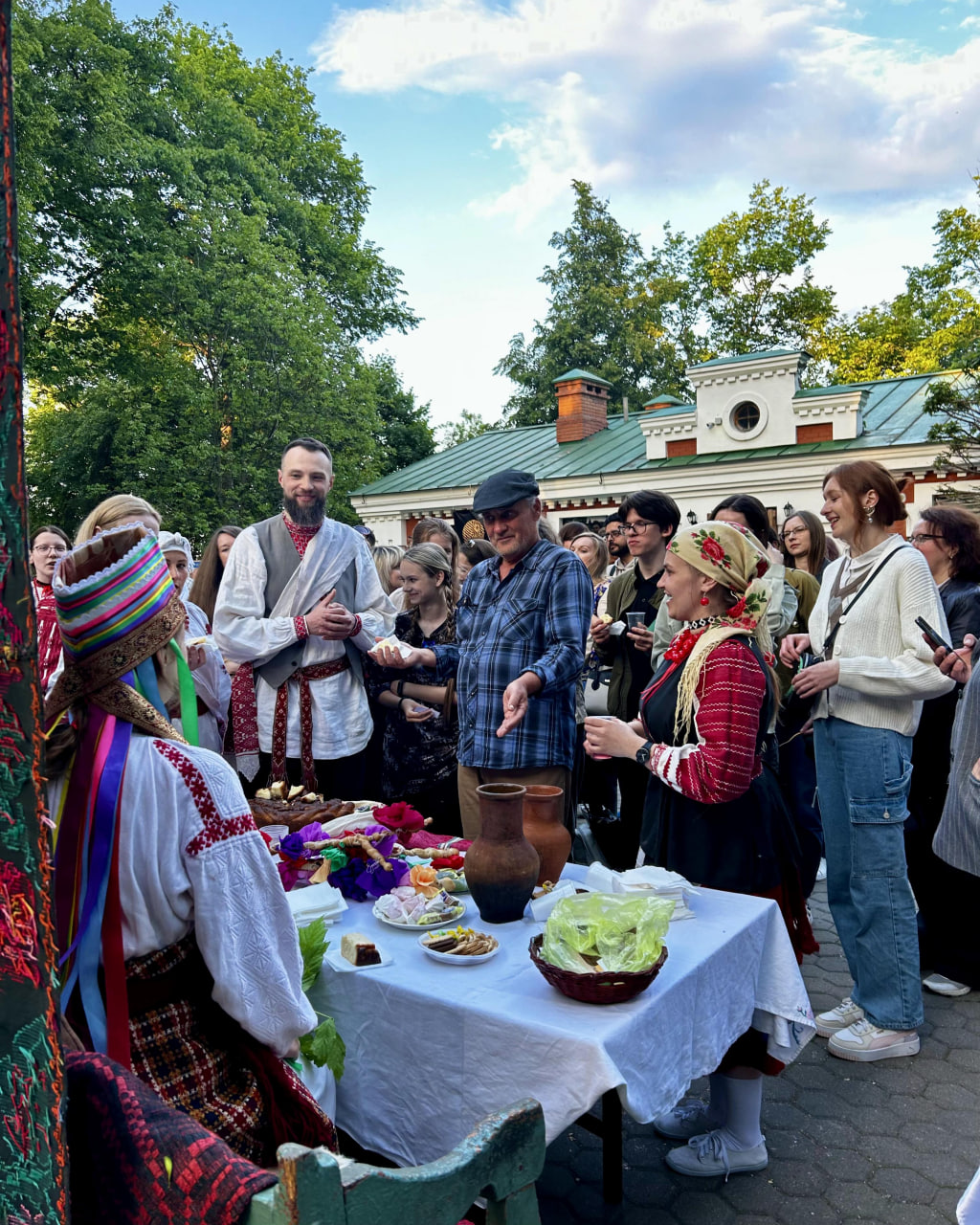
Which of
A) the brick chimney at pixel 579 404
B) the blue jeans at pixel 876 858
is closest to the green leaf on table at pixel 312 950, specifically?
the blue jeans at pixel 876 858

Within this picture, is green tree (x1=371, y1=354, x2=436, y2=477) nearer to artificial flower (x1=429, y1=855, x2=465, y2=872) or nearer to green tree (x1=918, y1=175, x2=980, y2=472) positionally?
green tree (x1=918, y1=175, x2=980, y2=472)

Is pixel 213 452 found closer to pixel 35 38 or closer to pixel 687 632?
pixel 35 38

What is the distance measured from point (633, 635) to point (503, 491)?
1.17 meters

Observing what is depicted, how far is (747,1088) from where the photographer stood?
2.59m

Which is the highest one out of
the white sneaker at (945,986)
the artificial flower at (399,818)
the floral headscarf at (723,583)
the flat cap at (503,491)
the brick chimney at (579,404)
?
the brick chimney at (579,404)

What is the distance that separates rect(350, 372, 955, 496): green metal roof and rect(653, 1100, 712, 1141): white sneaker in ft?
46.0

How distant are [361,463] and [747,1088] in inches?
818

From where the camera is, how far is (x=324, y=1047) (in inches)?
79.7

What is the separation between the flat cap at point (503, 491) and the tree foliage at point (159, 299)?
1667 centimetres

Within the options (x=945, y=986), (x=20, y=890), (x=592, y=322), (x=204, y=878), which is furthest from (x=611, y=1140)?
(x=592, y=322)

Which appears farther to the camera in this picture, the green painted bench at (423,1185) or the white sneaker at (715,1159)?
the white sneaker at (715,1159)

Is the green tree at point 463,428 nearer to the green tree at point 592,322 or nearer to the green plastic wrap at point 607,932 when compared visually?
the green tree at point 592,322

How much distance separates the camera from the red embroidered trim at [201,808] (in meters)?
1.59

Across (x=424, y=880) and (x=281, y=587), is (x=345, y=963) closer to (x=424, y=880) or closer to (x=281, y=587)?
(x=424, y=880)
